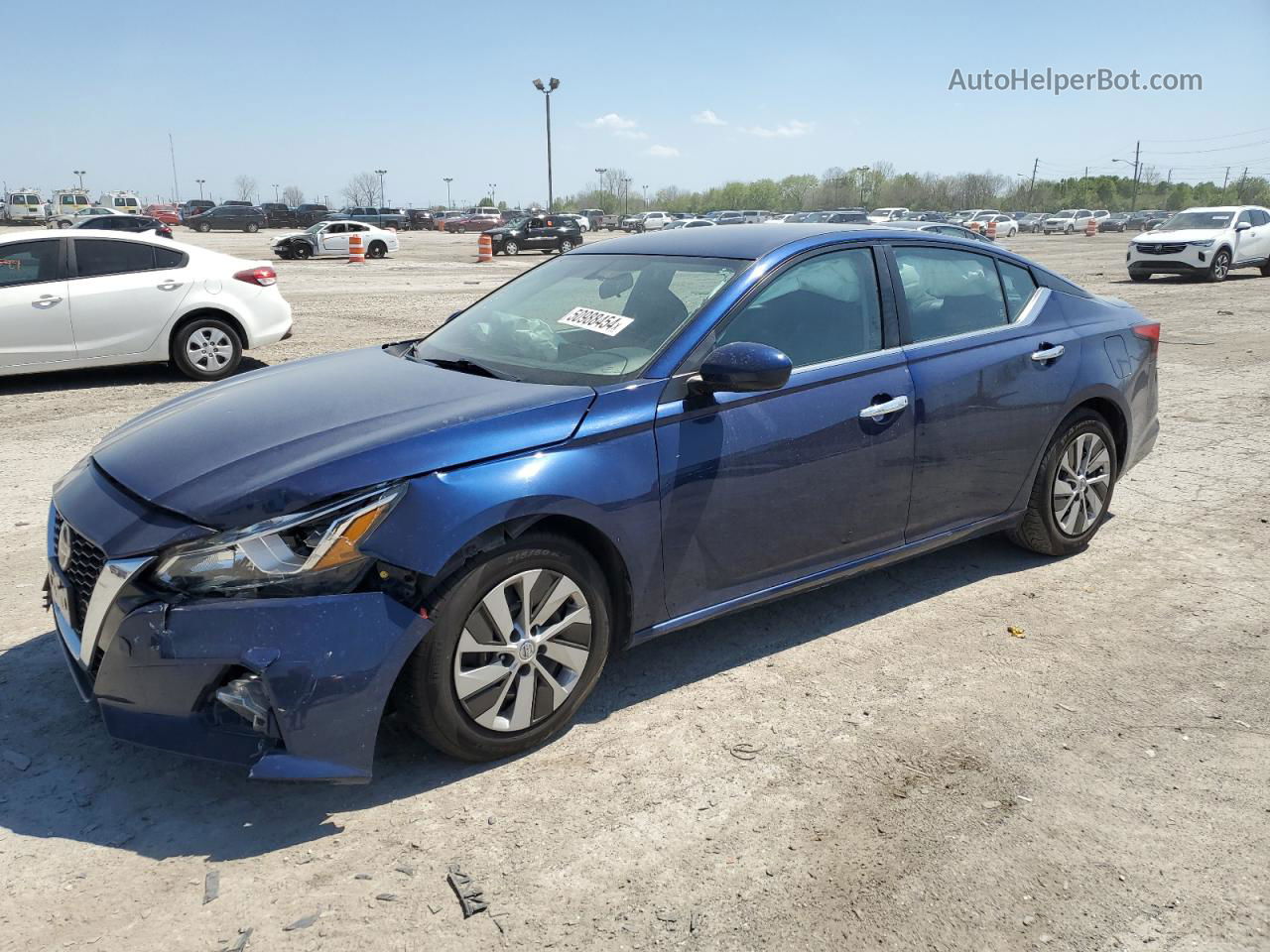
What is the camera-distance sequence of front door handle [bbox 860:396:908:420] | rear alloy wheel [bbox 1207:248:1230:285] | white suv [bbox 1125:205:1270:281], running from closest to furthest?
front door handle [bbox 860:396:908:420]
white suv [bbox 1125:205:1270:281]
rear alloy wheel [bbox 1207:248:1230:285]

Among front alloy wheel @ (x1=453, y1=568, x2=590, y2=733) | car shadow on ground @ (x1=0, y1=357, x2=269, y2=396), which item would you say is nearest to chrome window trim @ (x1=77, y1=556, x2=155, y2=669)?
front alloy wheel @ (x1=453, y1=568, x2=590, y2=733)

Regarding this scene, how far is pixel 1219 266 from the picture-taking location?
72.9ft

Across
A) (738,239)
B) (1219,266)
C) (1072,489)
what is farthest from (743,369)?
(1219,266)

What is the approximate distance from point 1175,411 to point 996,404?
203 inches

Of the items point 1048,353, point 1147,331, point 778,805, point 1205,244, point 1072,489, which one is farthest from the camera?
point 1205,244

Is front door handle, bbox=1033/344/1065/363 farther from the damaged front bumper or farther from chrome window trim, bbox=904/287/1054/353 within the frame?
the damaged front bumper

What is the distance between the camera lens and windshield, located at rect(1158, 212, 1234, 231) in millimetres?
22547

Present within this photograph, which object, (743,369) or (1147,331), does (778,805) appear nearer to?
(743,369)

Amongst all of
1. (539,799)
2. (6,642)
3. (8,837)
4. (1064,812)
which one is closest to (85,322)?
(6,642)

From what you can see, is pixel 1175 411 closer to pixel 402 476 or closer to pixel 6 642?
pixel 402 476

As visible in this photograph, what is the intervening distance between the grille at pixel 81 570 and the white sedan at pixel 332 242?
3453cm

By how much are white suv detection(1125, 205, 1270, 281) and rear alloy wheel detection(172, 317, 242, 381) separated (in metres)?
19.6

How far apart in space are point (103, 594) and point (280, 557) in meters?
0.54

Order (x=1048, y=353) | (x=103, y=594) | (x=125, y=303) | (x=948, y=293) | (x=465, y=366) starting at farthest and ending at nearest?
1. (x=125, y=303)
2. (x=1048, y=353)
3. (x=948, y=293)
4. (x=465, y=366)
5. (x=103, y=594)
